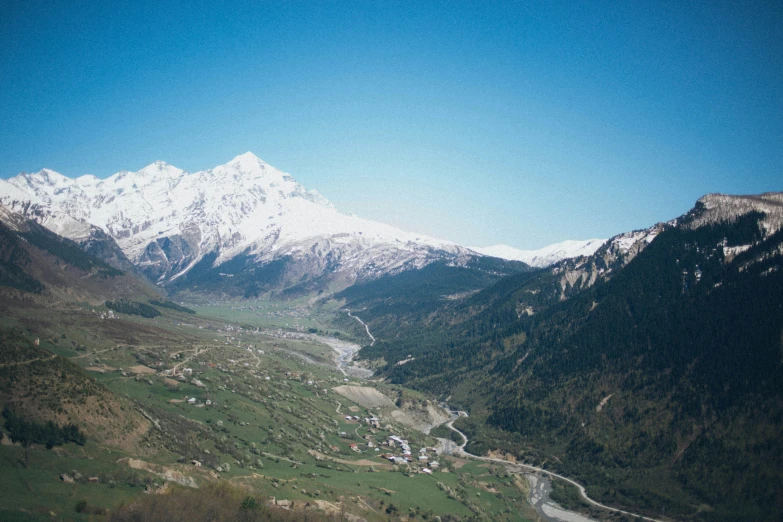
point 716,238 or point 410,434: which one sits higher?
point 716,238

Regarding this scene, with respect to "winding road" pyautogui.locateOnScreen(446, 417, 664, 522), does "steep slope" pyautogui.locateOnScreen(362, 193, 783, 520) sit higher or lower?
higher

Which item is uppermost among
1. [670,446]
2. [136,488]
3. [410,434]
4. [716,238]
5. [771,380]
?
[716,238]

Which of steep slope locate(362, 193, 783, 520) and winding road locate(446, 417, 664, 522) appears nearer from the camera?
winding road locate(446, 417, 664, 522)

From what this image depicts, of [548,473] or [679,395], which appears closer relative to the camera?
[548,473]

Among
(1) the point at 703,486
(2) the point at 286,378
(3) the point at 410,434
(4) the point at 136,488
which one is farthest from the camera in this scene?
(2) the point at 286,378

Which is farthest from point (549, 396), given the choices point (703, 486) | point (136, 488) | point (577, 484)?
point (136, 488)

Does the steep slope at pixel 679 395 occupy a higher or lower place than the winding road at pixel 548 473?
higher

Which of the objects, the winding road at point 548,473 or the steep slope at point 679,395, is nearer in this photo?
the winding road at point 548,473

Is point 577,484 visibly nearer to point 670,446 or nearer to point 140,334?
point 670,446

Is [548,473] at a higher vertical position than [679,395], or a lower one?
lower

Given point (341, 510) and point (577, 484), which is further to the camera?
point (577, 484)

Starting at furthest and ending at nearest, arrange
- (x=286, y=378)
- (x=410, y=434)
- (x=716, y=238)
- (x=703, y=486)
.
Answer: (x=716, y=238) → (x=286, y=378) → (x=410, y=434) → (x=703, y=486)
